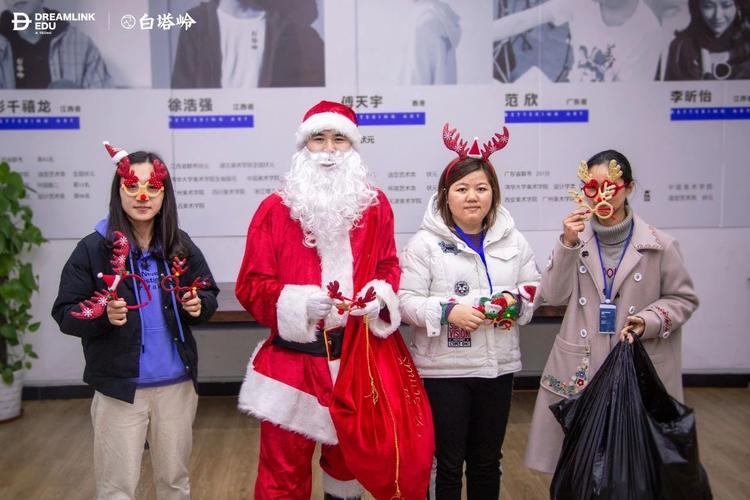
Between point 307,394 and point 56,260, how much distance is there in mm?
2734

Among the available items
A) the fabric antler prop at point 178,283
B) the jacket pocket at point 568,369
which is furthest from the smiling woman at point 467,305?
the fabric antler prop at point 178,283

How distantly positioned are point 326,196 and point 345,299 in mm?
351

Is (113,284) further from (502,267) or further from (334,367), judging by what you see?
(502,267)

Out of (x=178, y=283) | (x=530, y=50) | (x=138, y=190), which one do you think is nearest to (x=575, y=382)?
(x=178, y=283)

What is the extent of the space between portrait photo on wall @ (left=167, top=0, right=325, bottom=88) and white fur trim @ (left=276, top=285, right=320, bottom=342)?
229 cm

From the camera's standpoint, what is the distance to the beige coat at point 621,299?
213 centimetres

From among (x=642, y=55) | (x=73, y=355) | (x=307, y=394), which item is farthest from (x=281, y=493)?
(x=642, y=55)

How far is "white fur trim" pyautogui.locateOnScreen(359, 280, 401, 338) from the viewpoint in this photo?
2109 mm

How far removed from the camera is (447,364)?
2.18 metres

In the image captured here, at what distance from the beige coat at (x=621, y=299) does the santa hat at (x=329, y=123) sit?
2.62 ft

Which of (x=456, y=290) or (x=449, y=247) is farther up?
(x=449, y=247)

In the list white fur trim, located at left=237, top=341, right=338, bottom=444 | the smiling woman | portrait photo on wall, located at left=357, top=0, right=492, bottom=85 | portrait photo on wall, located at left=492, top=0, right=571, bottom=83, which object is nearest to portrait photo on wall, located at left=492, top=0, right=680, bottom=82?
portrait photo on wall, located at left=492, top=0, right=571, bottom=83

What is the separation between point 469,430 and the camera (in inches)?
89.4

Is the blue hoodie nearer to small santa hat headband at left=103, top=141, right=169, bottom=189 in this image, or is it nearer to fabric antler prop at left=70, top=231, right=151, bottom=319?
fabric antler prop at left=70, top=231, right=151, bottom=319
